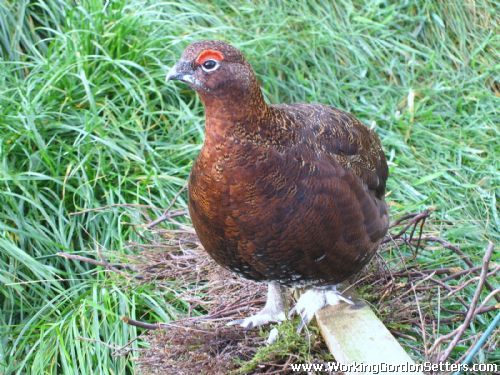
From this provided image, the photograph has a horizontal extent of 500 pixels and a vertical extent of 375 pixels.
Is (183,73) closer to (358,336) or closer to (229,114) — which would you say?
(229,114)

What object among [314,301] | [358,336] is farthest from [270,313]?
[358,336]

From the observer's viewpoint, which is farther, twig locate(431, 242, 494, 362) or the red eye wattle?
the red eye wattle

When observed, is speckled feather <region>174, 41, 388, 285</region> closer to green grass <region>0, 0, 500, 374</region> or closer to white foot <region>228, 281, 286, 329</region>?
white foot <region>228, 281, 286, 329</region>

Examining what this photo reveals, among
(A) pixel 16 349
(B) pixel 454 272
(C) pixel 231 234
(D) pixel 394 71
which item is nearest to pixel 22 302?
(A) pixel 16 349

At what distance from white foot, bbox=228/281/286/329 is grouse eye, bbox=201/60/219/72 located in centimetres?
94

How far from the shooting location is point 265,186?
262 cm

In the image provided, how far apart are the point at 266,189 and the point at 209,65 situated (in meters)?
0.46

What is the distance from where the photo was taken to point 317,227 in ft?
8.89

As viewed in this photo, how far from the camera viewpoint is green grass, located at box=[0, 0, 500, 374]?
12.2 ft

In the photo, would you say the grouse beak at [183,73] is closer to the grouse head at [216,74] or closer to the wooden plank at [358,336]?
the grouse head at [216,74]

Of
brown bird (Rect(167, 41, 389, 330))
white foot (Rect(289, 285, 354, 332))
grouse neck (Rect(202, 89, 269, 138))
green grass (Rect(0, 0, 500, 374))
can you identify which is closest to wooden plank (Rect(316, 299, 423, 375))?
white foot (Rect(289, 285, 354, 332))

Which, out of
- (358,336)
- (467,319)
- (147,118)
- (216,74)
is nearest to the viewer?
(467,319)

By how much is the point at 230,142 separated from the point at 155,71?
2232mm

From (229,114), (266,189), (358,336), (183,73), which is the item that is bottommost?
(358,336)
